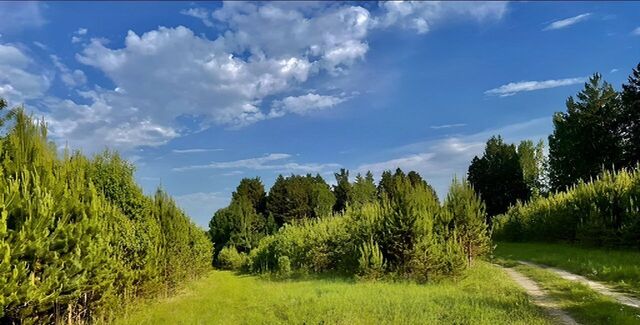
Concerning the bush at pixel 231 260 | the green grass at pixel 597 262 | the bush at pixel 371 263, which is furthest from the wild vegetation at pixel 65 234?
the bush at pixel 231 260

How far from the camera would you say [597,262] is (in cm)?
2012

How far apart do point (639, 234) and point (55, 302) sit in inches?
995

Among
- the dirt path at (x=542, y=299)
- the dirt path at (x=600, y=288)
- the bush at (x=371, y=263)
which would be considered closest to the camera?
the dirt path at (x=542, y=299)

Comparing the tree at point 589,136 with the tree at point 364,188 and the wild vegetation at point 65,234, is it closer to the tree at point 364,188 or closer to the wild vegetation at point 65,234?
the tree at point 364,188

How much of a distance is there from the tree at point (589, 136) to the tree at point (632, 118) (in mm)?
879

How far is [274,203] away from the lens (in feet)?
219

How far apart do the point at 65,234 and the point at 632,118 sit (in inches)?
2200

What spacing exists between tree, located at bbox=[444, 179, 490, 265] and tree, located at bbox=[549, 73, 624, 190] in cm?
3509

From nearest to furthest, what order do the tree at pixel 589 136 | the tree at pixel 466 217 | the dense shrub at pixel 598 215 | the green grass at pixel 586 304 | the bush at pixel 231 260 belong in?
the green grass at pixel 586 304 < the tree at pixel 466 217 < the dense shrub at pixel 598 215 < the bush at pixel 231 260 < the tree at pixel 589 136

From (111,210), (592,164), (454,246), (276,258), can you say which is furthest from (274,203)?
(111,210)

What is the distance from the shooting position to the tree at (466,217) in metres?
23.0

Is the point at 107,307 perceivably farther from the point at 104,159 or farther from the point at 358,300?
the point at 358,300

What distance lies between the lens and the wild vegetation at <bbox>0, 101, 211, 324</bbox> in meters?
8.59

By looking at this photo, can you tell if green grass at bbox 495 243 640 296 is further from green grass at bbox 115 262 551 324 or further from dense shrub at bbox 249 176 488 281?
dense shrub at bbox 249 176 488 281
